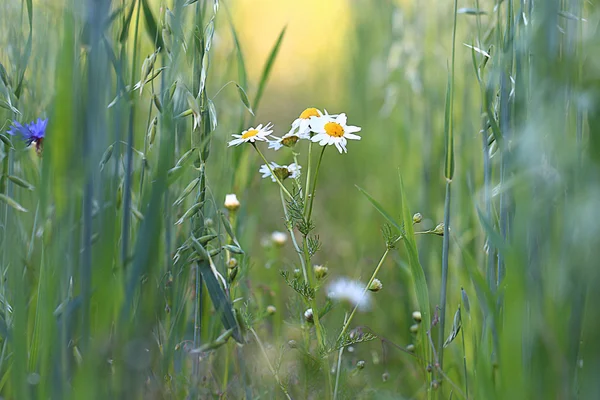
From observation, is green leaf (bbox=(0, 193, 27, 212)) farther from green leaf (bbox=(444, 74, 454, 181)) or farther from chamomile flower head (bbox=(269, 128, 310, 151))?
green leaf (bbox=(444, 74, 454, 181))

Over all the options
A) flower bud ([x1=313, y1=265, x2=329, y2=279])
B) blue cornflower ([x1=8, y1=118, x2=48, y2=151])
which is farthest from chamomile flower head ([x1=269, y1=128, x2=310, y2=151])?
blue cornflower ([x1=8, y1=118, x2=48, y2=151])

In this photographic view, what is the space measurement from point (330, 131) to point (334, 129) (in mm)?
11

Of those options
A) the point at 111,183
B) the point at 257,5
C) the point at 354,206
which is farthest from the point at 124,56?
the point at 257,5

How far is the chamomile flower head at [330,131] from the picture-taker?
990mm

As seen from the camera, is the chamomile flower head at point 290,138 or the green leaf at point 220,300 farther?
the chamomile flower head at point 290,138

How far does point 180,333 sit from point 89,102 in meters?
0.53

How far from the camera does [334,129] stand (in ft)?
3.40

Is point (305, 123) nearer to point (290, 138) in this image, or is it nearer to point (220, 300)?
point (290, 138)

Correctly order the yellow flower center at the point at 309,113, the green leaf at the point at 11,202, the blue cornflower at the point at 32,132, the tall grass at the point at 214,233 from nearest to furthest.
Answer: the tall grass at the point at 214,233, the green leaf at the point at 11,202, the blue cornflower at the point at 32,132, the yellow flower center at the point at 309,113

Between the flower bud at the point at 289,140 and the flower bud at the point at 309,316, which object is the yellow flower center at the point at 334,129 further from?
the flower bud at the point at 309,316

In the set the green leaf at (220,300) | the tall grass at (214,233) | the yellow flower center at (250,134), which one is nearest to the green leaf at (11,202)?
the tall grass at (214,233)

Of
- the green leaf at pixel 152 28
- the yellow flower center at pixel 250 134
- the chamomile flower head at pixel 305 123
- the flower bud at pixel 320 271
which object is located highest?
the green leaf at pixel 152 28

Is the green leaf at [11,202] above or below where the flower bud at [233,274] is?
above

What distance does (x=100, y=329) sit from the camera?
2.13ft
